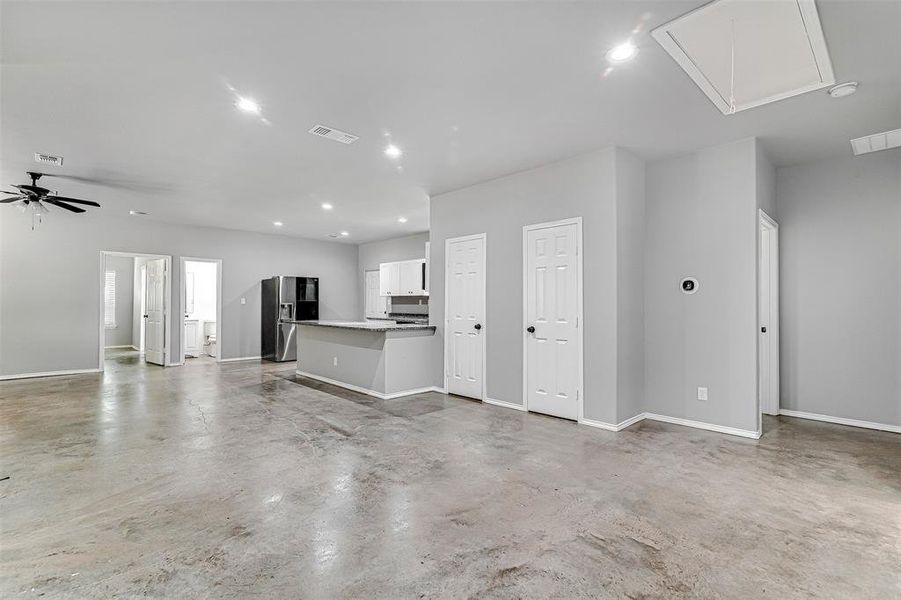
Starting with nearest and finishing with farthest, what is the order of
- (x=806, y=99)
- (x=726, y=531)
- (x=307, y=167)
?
(x=726, y=531) < (x=806, y=99) < (x=307, y=167)

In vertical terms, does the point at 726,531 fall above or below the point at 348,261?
below

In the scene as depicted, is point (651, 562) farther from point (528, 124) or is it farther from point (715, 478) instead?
point (528, 124)

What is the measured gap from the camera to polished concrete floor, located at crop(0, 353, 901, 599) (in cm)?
185

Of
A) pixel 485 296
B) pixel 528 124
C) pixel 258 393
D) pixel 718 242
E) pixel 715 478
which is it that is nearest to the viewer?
pixel 715 478

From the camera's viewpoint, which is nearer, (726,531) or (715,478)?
(726,531)

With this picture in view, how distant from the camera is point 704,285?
411cm

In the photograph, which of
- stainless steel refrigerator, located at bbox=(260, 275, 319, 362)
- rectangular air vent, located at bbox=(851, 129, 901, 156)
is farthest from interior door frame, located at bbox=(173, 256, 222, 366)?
rectangular air vent, located at bbox=(851, 129, 901, 156)

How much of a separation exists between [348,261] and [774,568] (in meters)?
9.89

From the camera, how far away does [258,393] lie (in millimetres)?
5629

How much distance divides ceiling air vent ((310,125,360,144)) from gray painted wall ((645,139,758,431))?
121 inches

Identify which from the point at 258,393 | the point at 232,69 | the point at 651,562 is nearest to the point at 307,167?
the point at 232,69

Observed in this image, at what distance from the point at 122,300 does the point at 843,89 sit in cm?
1350

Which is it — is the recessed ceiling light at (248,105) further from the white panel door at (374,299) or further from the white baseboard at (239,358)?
the white panel door at (374,299)

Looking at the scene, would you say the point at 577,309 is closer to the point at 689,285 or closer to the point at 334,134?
the point at 689,285
